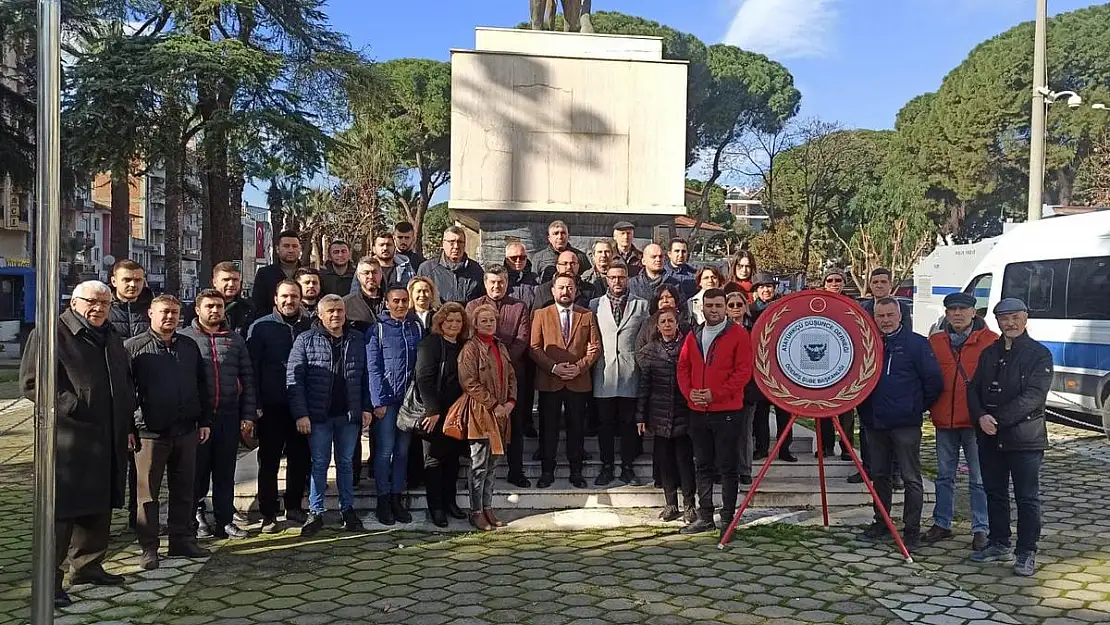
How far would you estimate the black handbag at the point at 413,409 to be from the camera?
6.35m

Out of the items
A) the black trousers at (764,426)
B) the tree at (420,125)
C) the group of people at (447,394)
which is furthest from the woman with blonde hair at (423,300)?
the tree at (420,125)

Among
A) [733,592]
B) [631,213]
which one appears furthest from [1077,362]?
[733,592]

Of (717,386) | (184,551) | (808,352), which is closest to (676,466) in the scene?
(717,386)

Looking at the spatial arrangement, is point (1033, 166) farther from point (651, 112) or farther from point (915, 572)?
point (915, 572)

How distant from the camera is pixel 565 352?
22.4 ft

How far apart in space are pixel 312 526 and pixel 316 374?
103cm

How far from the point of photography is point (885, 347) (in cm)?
626

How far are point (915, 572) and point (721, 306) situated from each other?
2011mm

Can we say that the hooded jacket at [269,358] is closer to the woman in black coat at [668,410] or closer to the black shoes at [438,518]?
the black shoes at [438,518]

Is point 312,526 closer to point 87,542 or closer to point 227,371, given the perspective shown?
point 227,371

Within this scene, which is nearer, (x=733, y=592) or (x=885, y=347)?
(x=733, y=592)

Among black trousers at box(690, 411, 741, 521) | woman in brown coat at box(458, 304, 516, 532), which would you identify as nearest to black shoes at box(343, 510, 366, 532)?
woman in brown coat at box(458, 304, 516, 532)

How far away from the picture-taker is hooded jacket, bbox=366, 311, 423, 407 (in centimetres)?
638

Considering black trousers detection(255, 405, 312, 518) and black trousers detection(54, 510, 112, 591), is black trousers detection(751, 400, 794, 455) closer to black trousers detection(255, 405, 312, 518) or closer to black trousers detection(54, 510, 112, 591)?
black trousers detection(255, 405, 312, 518)
